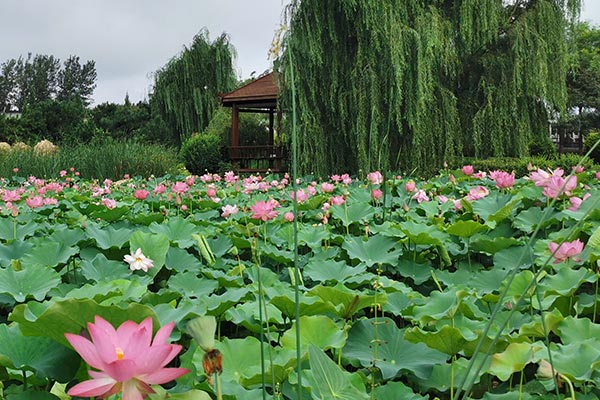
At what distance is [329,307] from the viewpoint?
960 millimetres

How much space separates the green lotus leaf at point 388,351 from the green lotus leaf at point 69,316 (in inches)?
14.1

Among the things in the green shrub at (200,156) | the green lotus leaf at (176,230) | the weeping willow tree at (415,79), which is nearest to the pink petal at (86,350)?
the green lotus leaf at (176,230)

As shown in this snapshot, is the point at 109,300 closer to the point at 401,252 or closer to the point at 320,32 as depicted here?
the point at 401,252

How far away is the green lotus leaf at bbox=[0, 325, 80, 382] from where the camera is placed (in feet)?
2.15

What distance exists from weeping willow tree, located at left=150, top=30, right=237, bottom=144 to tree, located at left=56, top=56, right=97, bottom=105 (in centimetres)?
2586

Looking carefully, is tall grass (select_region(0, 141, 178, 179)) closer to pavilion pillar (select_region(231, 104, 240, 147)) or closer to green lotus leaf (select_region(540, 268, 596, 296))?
pavilion pillar (select_region(231, 104, 240, 147))

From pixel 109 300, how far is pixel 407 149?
23.6ft

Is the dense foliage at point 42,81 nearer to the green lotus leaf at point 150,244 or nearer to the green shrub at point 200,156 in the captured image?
the green shrub at point 200,156

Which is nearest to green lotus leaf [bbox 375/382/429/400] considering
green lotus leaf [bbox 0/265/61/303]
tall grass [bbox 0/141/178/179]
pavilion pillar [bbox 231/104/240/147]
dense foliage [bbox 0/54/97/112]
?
green lotus leaf [bbox 0/265/61/303]

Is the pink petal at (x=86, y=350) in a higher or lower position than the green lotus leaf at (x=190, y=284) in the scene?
higher

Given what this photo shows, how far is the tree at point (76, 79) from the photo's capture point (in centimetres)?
4353

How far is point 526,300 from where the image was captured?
42.9 inches

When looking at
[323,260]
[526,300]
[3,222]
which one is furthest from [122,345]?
[3,222]

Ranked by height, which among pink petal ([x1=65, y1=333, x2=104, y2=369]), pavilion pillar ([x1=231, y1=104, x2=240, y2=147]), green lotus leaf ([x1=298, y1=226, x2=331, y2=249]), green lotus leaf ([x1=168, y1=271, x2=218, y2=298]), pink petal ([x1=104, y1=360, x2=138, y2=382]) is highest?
pavilion pillar ([x1=231, y1=104, x2=240, y2=147])
